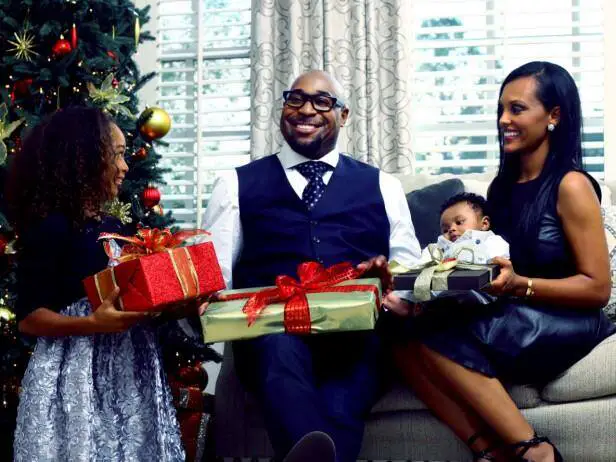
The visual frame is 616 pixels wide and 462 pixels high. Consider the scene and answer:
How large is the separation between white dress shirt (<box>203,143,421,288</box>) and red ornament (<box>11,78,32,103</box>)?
901mm

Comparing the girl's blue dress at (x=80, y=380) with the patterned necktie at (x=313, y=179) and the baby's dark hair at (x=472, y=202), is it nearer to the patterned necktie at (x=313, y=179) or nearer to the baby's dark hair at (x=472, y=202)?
the patterned necktie at (x=313, y=179)

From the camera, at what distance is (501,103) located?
103 inches

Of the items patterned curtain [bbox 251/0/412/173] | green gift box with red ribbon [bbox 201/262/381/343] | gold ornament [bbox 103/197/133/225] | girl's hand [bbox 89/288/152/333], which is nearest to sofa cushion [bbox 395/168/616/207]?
patterned curtain [bbox 251/0/412/173]

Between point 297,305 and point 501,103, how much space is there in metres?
0.90

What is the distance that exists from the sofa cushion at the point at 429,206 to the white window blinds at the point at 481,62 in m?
0.97

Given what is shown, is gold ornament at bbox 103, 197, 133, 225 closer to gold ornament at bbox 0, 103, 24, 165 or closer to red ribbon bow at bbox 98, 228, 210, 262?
gold ornament at bbox 0, 103, 24, 165

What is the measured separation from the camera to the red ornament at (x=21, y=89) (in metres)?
3.18

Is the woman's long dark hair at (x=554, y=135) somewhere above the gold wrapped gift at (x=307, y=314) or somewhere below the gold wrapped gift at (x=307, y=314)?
above

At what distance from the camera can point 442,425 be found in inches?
98.9

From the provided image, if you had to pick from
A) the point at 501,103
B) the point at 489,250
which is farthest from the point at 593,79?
the point at 489,250

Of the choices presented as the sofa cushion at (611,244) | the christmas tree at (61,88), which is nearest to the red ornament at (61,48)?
the christmas tree at (61,88)

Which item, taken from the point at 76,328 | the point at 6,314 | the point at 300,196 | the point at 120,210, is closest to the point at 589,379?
the point at 300,196

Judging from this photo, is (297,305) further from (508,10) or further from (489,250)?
(508,10)

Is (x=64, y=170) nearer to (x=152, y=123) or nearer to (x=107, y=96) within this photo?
(x=107, y=96)
